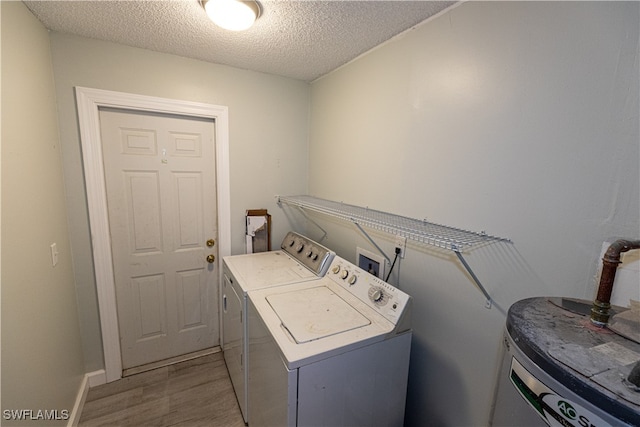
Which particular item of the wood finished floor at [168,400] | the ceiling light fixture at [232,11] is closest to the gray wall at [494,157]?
the ceiling light fixture at [232,11]

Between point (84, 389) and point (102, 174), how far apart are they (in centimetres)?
153

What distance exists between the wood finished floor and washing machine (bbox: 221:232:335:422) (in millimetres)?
121

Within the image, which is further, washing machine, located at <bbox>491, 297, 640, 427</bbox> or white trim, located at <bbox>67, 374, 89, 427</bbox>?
white trim, located at <bbox>67, 374, 89, 427</bbox>

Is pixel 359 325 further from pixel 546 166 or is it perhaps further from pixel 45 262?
pixel 45 262

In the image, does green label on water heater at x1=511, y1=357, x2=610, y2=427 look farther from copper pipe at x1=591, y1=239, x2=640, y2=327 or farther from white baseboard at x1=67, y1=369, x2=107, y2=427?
white baseboard at x1=67, y1=369, x2=107, y2=427

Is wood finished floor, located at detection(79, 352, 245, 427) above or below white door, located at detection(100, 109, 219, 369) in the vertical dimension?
below

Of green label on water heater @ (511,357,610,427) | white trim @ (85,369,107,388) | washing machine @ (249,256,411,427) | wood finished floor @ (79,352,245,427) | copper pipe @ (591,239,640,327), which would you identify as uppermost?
copper pipe @ (591,239,640,327)

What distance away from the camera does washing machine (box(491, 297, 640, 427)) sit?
0.48 metres

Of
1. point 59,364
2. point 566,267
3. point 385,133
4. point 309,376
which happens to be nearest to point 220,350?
point 59,364

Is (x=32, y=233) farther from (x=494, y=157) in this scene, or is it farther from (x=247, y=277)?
(x=494, y=157)

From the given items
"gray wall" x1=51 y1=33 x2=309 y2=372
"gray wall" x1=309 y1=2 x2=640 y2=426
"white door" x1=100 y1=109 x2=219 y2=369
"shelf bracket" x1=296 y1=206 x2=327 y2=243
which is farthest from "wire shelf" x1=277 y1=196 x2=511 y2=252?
"white door" x1=100 y1=109 x2=219 y2=369

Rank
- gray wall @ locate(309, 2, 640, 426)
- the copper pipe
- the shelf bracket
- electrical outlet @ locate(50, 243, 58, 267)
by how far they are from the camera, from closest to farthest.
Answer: the copper pipe
gray wall @ locate(309, 2, 640, 426)
electrical outlet @ locate(50, 243, 58, 267)
the shelf bracket

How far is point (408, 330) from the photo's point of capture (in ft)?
4.26

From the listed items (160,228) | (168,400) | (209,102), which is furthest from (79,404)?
(209,102)
